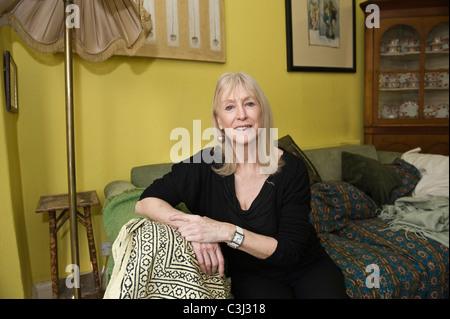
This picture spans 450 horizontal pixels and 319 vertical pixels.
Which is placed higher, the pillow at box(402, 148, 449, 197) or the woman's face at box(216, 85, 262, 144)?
the woman's face at box(216, 85, 262, 144)

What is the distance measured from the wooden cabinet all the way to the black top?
38 centimetres

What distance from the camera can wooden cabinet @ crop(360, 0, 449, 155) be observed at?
0.63 meters

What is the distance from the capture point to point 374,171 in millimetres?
1819

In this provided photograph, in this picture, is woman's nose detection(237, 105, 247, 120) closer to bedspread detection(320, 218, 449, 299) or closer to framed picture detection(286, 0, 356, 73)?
bedspread detection(320, 218, 449, 299)

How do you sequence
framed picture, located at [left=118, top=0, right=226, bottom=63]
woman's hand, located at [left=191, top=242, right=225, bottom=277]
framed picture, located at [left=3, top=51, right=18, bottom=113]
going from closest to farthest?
woman's hand, located at [left=191, top=242, right=225, bottom=277] < framed picture, located at [left=3, top=51, right=18, bottom=113] < framed picture, located at [left=118, top=0, right=226, bottom=63]

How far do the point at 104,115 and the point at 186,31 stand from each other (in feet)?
2.09

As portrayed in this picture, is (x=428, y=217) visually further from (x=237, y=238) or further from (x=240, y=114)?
(x=240, y=114)

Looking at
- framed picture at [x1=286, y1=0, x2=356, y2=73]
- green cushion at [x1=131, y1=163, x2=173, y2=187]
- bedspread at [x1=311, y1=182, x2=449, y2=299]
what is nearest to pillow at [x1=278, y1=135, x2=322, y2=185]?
bedspread at [x1=311, y1=182, x2=449, y2=299]

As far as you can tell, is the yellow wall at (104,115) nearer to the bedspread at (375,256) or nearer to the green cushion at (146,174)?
the green cushion at (146,174)

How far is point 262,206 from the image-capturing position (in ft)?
3.47
